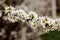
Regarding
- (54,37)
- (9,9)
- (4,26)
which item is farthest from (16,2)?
(54,37)

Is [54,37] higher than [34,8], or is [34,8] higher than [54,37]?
[34,8]

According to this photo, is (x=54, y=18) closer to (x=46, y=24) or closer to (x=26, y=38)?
(x=46, y=24)

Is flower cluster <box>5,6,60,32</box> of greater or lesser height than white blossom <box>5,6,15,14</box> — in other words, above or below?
below

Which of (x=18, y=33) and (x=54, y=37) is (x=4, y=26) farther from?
(x=54, y=37)

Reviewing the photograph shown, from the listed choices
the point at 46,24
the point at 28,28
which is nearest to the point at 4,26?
the point at 28,28

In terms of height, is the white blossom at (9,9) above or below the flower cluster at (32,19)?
above

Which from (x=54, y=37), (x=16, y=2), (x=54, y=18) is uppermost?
(x=16, y=2)
